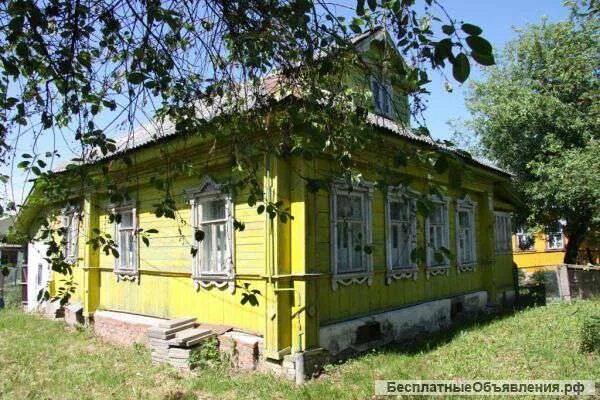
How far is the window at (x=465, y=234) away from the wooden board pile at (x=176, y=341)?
6389 mm

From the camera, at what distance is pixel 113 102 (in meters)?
3.66

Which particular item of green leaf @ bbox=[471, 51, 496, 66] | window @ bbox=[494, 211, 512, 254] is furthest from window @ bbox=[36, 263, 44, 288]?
green leaf @ bbox=[471, 51, 496, 66]

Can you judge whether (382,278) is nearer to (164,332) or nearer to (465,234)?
(164,332)

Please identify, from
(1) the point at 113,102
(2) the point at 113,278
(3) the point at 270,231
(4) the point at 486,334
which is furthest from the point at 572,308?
(1) the point at 113,102

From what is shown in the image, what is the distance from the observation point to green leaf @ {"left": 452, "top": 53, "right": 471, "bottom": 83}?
6.48ft

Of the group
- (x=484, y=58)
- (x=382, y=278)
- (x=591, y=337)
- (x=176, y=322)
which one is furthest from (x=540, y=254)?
(x=484, y=58)

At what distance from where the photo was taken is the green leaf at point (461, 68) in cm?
198

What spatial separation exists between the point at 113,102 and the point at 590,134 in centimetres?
1555

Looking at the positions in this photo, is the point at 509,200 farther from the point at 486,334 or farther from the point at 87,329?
the point at 87,329

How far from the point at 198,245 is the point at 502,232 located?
9.61m

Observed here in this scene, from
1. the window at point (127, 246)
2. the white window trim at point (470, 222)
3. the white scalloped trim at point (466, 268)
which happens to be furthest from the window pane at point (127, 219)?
the white scalloped trim at point (466, 268)

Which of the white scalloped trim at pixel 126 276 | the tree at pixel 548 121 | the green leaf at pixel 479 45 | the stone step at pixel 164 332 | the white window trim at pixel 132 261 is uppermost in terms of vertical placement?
the tree at pixel 548 121

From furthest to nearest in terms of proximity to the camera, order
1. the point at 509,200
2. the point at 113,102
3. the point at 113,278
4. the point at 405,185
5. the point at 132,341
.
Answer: the point at 509,200 → the point at 113,278 → the point at 132,341 → the point at 113,102 → the point at 405,185

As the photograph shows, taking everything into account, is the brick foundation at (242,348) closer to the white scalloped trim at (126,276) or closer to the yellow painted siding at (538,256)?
the white scalloped trim at (126,276)
